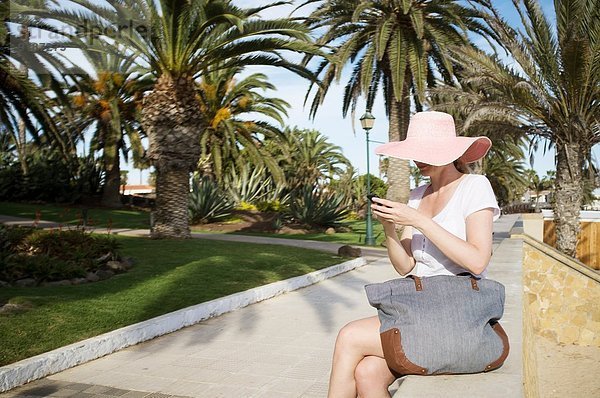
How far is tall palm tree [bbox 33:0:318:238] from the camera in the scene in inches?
484

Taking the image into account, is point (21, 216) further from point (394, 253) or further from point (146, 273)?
point (394, 253)

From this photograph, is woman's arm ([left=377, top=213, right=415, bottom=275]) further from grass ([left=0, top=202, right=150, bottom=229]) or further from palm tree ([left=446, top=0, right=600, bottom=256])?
grass ([left=0, top=202, right=150, bottom=229])

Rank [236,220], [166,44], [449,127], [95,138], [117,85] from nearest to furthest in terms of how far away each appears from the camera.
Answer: [449,127]
[166,44]
[236,220]
[117,85]
[95,138]

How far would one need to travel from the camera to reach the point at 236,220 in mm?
21078

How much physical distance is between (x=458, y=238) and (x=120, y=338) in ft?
12.6

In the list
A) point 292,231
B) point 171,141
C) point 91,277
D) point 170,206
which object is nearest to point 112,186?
point 292,231

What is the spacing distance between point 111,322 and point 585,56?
1086 cm

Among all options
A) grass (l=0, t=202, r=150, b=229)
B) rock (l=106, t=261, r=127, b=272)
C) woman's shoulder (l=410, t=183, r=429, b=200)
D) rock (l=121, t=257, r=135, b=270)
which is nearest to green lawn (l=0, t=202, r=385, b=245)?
grass (l=0, t=202, r=150, b=229)

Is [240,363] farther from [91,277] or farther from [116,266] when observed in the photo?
[116,266]

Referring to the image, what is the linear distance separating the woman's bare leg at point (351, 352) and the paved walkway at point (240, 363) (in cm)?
22

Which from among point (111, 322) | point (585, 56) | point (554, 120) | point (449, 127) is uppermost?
point (585, 56)

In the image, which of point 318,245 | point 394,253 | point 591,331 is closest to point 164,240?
point 318,245

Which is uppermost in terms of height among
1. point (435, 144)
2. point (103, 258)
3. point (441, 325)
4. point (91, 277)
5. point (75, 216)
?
point (435, 144)

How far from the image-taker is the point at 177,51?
1330cm
